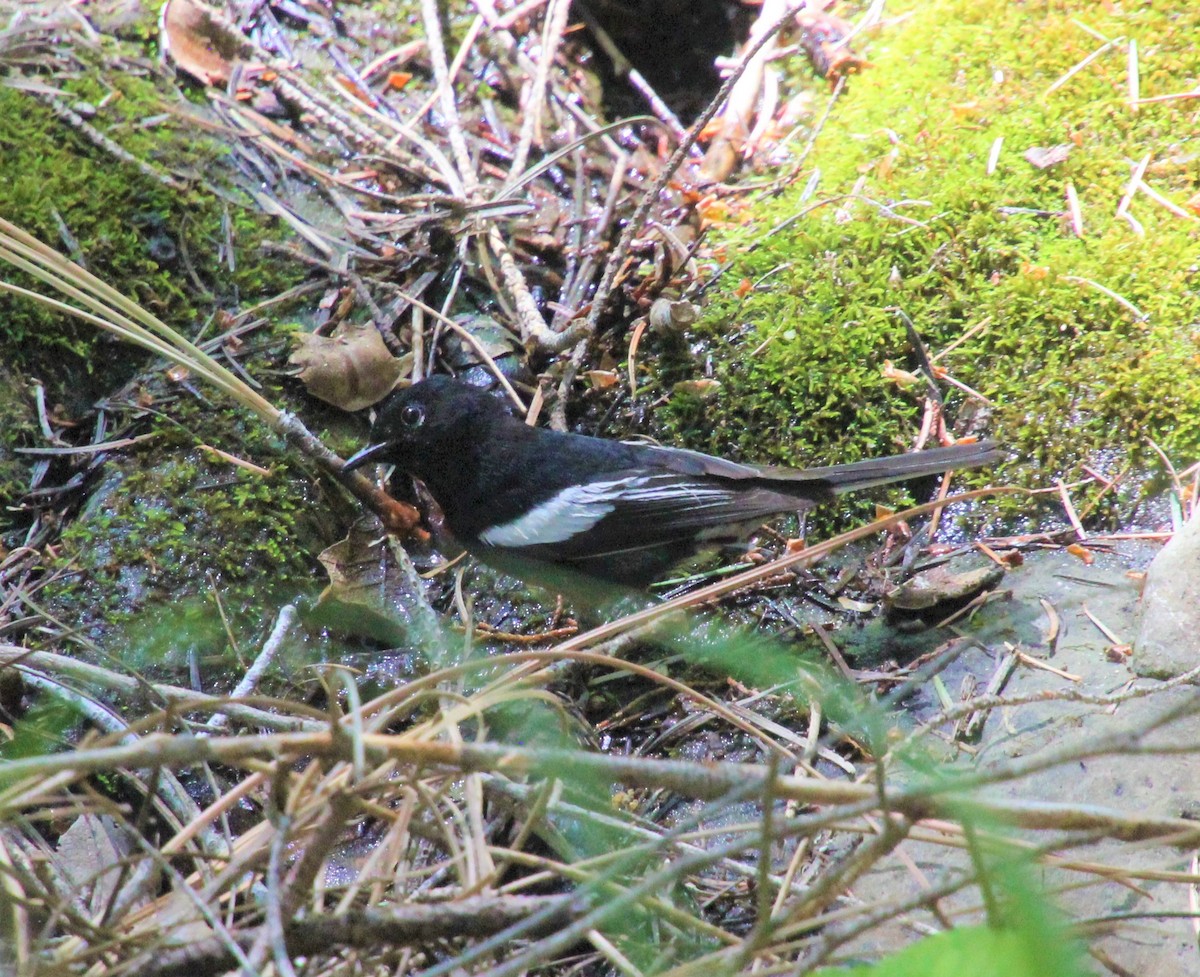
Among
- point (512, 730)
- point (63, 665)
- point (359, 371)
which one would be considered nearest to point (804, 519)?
point (512, 730)

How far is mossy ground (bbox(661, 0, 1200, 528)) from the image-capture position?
10.8 feet

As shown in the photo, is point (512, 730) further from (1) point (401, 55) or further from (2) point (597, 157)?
(1) point (401, 55)

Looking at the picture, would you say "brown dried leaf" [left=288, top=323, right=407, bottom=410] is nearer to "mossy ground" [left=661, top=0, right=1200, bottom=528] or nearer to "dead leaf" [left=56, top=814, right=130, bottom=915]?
"mossy ground" [left=661, top=0, right=1200, bottom=528]

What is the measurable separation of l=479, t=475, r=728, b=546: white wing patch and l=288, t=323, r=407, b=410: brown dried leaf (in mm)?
778

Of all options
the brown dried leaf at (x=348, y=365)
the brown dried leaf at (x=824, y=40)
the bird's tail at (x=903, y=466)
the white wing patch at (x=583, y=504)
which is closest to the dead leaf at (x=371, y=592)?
the white wing patch at (x=583, y=504)

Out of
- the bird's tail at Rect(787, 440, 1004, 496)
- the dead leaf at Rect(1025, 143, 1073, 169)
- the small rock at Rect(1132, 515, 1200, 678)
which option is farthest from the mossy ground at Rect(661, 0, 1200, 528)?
the small rock at Rect(1132, 515, 1200, 678)

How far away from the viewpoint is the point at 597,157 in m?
4.58

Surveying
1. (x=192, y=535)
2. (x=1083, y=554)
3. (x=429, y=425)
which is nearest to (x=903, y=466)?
(x=1083, y=554)

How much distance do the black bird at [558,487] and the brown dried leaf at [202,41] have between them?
2.07m

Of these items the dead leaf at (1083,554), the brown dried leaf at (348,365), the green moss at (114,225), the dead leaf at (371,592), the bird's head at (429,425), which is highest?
the green moss at (114,225)

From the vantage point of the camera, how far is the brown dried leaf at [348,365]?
3.71 meters

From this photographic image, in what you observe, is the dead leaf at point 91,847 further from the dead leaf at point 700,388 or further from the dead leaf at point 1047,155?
the dead leaf at point 1047,155

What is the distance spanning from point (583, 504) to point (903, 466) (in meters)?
1.16

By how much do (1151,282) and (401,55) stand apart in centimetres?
353
